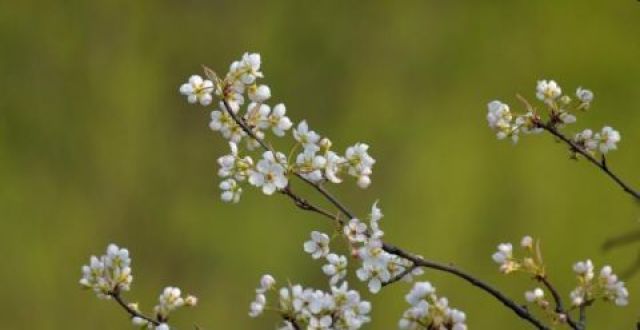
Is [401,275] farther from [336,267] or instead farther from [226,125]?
[226,125]

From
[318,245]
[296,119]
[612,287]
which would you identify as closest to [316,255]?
[318,245]

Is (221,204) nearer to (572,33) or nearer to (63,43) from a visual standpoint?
(63,43)

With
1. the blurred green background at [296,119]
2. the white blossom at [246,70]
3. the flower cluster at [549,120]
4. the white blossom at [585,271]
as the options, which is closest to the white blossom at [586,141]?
the flower cluster at [549,120]

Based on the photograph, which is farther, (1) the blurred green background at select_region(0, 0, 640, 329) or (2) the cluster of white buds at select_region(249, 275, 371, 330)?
(1) the blurred green background at select_region(0, 0, 640, 329)

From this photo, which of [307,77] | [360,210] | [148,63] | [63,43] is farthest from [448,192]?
[63,43]

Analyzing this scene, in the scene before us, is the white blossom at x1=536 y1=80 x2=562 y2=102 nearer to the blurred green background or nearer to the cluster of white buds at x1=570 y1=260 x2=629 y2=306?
the cluster of white buds at x1=570 y1=260 x2=629 y2=306

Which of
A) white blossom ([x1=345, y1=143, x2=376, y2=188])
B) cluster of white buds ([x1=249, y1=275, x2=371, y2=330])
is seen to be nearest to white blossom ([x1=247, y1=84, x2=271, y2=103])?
white blossom ([x1=345, y1=143, x2=376, y2=188])
